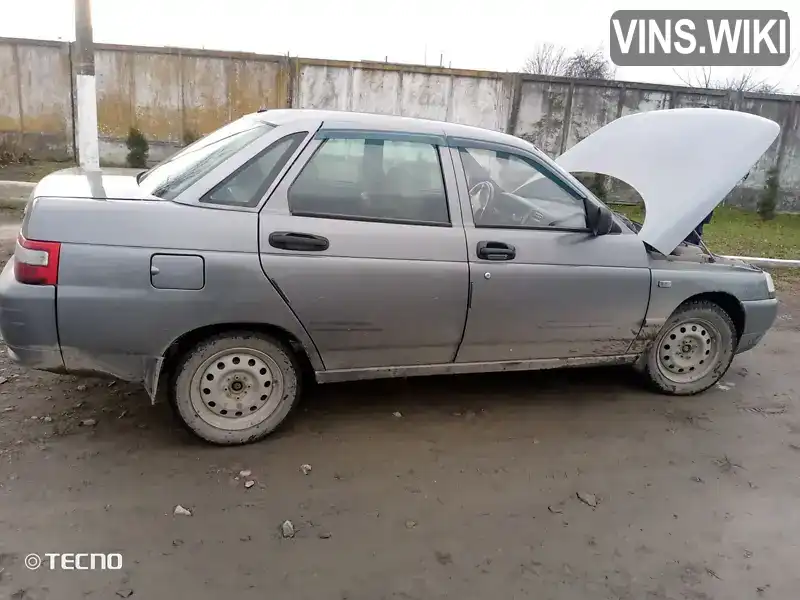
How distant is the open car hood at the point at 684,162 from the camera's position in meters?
→ 4.08

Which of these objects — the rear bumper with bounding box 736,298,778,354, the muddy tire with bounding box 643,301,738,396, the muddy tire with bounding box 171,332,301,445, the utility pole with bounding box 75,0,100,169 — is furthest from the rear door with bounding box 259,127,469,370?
the utility pole with bounding box 75,0,100,169

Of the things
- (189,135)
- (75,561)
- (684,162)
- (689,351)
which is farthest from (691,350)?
(189,135)

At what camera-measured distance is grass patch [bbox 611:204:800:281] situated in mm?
9125

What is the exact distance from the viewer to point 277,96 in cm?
1236

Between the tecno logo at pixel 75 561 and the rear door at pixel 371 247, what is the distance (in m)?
1.39

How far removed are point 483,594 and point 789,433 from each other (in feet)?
8.81

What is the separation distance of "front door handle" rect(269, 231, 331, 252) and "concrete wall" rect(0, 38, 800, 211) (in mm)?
9624

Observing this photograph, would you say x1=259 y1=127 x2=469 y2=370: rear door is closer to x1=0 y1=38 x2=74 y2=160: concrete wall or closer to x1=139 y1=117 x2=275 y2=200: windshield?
x1=139 y1=117 x2=275 y2=200: windshield

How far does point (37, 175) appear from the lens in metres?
11.2

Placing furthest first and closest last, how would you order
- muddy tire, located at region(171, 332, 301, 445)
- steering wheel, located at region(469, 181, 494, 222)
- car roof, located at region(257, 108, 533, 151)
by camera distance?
steering wheel, located at region(469, 181, 494, 222) → car roof, located at region(257, 108, 533, 151) → muddy tire, located at region(171, 332, 301, 445)

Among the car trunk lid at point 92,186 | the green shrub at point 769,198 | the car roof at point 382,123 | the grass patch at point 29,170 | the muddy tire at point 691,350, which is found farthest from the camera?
the green shrub at point 769,198

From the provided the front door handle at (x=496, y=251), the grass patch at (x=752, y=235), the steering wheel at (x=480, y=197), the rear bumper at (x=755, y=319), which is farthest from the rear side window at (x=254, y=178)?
the grass patch at (x=752, y=235)

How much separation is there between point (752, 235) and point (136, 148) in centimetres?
1092

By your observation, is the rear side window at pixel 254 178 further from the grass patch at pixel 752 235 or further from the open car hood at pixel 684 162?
the grass patch at pixel 752 235
